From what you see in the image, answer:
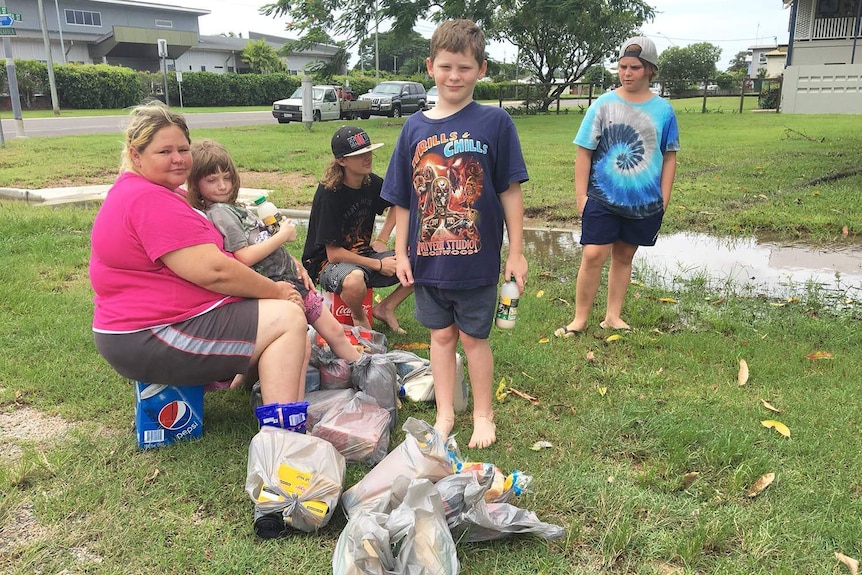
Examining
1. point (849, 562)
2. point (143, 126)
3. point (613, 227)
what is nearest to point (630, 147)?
point (613, 227)

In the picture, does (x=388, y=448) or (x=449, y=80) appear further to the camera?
(x=388, y=448)

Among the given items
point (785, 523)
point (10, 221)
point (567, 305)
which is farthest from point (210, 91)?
point (785, 523)

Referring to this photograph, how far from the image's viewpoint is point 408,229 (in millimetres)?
3191

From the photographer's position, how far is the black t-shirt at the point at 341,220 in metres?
4.16

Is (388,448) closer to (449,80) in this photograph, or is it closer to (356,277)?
(356,277)

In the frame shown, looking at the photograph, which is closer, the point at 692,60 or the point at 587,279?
the point at 587,279

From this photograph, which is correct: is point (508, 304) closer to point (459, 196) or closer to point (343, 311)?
point (459, 196)

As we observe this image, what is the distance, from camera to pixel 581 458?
2961 millimetres

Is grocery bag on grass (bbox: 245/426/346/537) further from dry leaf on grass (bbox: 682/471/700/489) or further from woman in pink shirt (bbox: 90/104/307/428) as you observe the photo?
dry leaf on grass (bbox: 682/471/700/489)

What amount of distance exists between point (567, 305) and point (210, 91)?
4147 cm

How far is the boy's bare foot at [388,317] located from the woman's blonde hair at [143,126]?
2.12 m

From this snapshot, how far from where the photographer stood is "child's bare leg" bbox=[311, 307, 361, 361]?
3449mm

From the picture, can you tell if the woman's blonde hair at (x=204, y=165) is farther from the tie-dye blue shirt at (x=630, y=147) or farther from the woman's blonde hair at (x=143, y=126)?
the tie-dye blue shirt at (x=630, y=147)

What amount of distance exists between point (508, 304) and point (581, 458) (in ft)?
2.48
